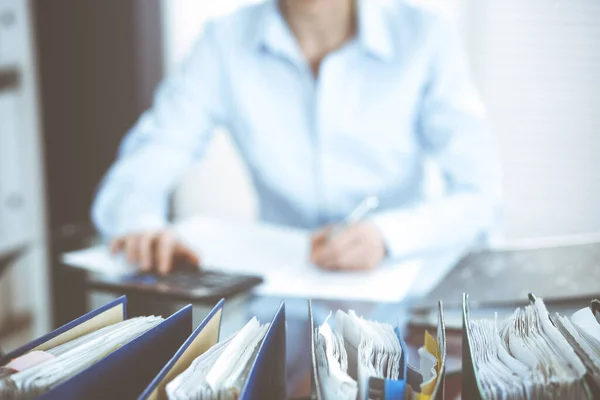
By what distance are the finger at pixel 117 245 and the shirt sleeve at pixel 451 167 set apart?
0.44 meters

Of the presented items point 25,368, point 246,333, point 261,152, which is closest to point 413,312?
point 246,333

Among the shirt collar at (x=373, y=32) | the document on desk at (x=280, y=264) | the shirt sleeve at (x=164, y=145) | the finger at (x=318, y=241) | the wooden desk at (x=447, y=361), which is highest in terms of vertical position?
the shirt collar at (x=373, y=32)

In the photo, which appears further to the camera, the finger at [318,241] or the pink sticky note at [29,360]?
the finger at [318,241]

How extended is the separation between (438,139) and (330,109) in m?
0.25

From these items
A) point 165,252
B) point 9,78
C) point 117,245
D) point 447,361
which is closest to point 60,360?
point 447,361

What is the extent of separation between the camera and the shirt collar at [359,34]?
4.38 feet

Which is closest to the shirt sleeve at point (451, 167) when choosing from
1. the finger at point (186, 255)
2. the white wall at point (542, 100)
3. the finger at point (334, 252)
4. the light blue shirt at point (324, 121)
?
the light blue shirt at point (324, 121)

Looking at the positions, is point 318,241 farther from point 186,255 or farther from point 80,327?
point 80,327

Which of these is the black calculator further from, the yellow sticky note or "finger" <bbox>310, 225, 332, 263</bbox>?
the yellow sticky note

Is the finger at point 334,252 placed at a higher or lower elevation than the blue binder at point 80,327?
lower

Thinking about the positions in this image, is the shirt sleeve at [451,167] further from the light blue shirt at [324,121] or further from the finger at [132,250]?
the finger at [132,250]

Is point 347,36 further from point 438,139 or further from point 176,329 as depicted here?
point 176,329

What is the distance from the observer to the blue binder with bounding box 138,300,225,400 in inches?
13.3

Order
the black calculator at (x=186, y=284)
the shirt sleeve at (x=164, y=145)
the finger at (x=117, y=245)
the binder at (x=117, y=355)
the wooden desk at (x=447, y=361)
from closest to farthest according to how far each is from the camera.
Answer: the binder at (x=117, y=355) < the wooden desk at (x=447, y=361) < the black calculator at (x=186, y=284) < the finger at (x=117, y=245) < the shirt sleeve at (x=164, y=145)
